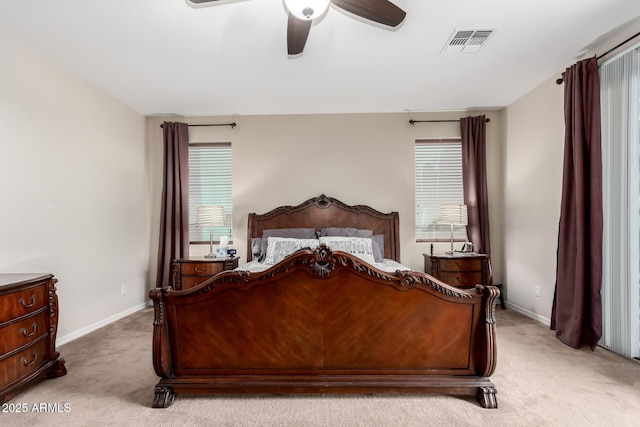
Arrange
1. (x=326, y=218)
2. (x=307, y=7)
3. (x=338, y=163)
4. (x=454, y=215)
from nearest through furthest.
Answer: (x=307, y=7) → (x=454, y=215) → (x=326, y=218) → (x=338, y=163)

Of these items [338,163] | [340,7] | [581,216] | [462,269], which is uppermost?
[340,7]

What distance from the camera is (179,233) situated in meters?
4.36

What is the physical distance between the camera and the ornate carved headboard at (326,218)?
4.33 metres

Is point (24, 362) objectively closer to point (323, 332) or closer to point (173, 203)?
point (323, 332)

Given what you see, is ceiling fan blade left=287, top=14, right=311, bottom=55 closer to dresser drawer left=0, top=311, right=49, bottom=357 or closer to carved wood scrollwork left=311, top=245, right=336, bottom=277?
carved wood scrollwork left=311, top=245, right=336, bottom=277

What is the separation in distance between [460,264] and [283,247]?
2.04m

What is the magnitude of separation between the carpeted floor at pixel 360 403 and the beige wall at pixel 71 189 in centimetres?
98

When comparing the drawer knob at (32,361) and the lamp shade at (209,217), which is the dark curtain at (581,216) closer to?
the lamp shade at (209,217)

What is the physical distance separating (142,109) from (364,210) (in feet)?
10.3

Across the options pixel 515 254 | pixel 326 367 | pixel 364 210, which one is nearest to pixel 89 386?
pixel 326 367

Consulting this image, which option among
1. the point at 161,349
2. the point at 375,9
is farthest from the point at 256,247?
the point at 375,9

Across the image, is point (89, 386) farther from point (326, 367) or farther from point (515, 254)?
point (515, 254)

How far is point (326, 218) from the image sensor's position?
14.3 ft

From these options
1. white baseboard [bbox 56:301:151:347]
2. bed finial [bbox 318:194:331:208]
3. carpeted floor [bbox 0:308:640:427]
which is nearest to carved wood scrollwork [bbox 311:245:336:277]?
carpeted floor [bbox 0:308:640:427]
